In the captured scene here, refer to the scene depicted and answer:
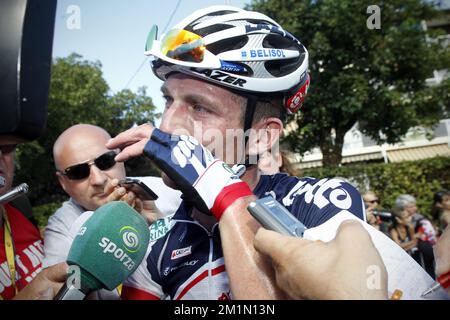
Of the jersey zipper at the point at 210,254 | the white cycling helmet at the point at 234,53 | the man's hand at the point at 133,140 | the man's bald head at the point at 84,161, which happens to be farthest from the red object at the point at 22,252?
the white cycling helmet at the point at 234,53

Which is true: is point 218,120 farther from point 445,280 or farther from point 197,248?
point 445,280

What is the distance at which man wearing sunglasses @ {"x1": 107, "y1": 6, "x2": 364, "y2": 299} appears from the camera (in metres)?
1.68

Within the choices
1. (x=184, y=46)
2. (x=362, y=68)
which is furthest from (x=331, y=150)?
(x=184, y=46)

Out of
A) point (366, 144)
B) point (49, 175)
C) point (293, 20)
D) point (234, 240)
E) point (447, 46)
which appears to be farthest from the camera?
point (366, 144)

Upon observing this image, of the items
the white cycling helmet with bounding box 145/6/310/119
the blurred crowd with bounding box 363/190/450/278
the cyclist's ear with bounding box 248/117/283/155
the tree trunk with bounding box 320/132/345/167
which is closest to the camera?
the white cycling helmet with bounding box 145/6/310/119

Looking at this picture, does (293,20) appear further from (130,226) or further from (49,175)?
(130,226)

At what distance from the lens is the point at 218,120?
1905 millimetres

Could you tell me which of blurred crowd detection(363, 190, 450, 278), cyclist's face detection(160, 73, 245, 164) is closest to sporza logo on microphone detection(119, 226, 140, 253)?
cyclist's face detection(160, 73, 245, 164)

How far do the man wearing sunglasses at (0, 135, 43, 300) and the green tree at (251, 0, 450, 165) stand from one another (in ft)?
39.5

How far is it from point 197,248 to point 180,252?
0.10 m

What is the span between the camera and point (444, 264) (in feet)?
5.35

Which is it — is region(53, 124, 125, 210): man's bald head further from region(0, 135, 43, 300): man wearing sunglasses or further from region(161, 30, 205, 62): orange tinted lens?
region(161, 30, 205, 62): orange tinted lens

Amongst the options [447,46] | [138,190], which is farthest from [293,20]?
[138,190]
